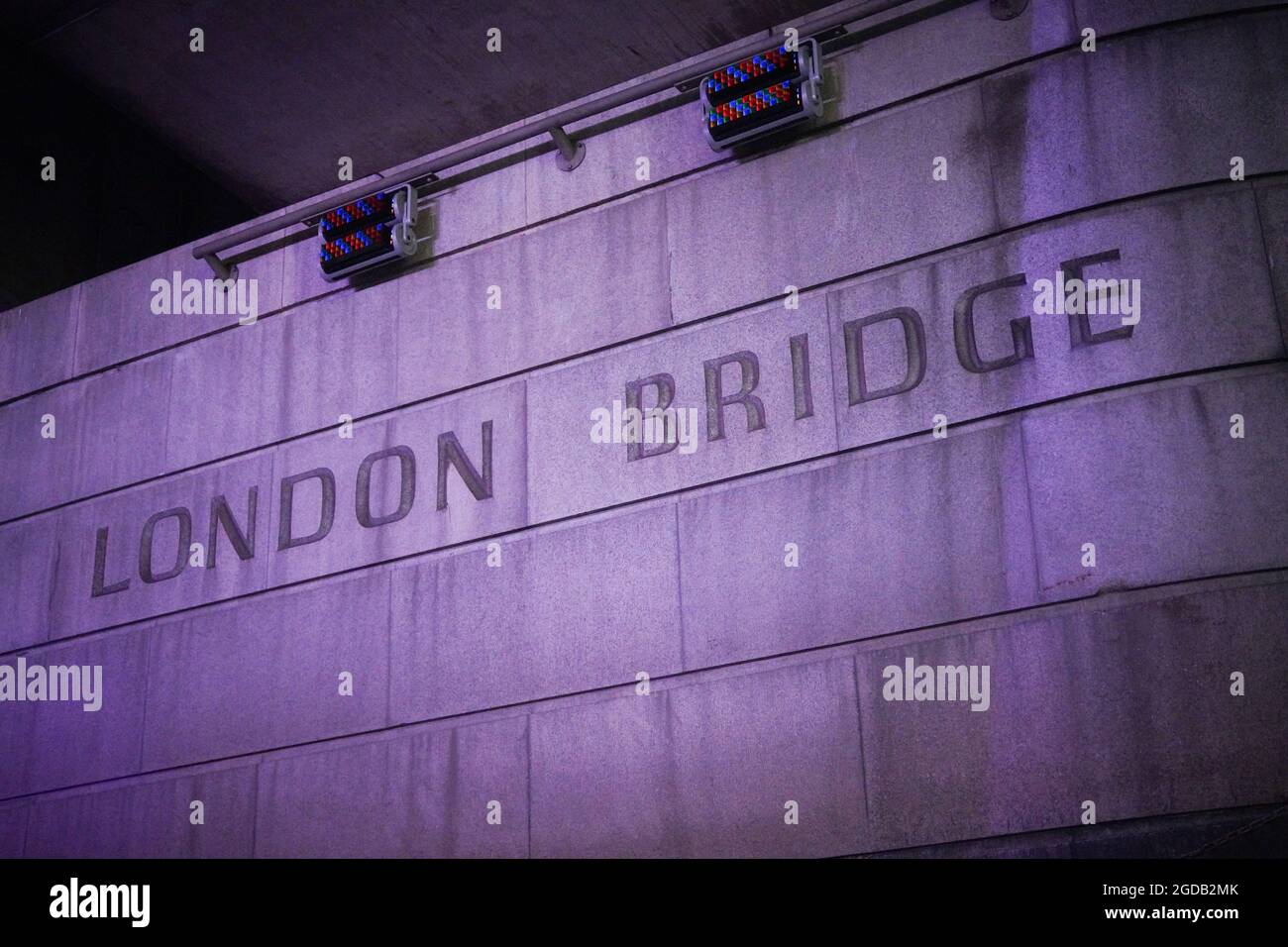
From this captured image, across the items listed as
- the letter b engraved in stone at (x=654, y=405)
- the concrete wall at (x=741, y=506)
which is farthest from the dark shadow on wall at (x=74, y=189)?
the letter b engraved in stone at (x=654, y=405)

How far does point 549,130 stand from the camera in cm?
877

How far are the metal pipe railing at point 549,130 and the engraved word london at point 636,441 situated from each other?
5.39 ft

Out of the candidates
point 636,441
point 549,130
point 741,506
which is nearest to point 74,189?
point 549,130

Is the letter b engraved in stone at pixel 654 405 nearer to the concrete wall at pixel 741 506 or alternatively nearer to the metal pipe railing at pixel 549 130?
the concrete wall at pixel 741 506

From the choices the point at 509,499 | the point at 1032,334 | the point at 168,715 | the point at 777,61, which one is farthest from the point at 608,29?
the point at 168,715

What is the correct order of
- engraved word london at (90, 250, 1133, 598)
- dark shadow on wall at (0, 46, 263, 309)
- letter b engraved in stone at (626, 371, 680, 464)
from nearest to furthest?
1. engraved word london at (90, 250, 1133, 598)
2. letter b engraved in stone at (626, 371, 680, 464)
3. dark shadow on wall at (0, 46, 263, 309)

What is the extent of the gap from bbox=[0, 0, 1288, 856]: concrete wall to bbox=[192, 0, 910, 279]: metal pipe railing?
0.51 ft

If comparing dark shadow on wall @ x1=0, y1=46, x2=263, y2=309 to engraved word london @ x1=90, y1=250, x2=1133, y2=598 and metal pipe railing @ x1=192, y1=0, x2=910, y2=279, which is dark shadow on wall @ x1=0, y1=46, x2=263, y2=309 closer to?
metal pipe railing @ x1=192, y1=0, x2=910, y2=279

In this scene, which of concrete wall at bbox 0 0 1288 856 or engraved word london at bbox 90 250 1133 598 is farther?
engraved word london at bbox 90 250 1133 598

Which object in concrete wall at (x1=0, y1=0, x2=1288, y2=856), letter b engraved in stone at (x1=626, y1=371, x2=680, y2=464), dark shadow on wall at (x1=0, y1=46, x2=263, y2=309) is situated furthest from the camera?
dark shadow on wall at (x1=0, y1=46, x2=263, y2=309)

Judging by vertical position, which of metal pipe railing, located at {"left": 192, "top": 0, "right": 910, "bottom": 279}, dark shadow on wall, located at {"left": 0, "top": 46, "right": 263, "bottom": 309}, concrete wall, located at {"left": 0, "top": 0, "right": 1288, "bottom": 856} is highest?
dark shadow on wall, located at {"left": 0, "top": 46, "right": 263, "bottom": 309}

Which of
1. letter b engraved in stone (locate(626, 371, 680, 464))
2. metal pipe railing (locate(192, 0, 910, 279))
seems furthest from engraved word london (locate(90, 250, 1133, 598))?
metal pipe railing (locate(192, 0, 910, 279))

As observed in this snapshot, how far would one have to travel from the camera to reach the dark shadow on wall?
10.8 metres

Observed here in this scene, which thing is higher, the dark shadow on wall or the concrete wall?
the dark shadow on wall
